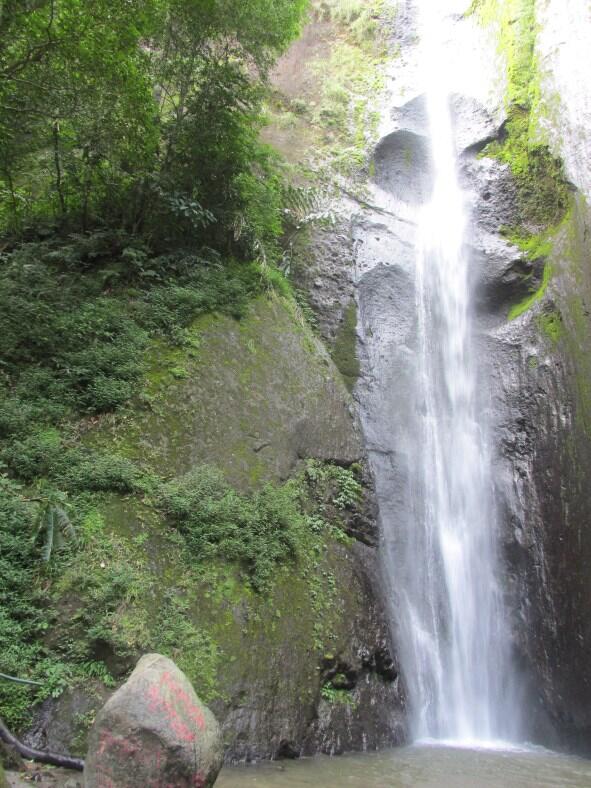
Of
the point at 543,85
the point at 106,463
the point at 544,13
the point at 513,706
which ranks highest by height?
the point at 544,13

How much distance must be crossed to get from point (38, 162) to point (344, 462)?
7.06m

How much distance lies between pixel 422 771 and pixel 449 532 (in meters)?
4.36

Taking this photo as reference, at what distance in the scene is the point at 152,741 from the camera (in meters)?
3.43

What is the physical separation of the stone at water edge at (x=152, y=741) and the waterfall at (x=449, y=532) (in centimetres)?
495

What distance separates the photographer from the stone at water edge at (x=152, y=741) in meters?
3.40

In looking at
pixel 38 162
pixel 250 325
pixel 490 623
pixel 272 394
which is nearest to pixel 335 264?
pixel 250 325

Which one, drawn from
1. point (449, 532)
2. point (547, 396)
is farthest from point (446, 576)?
point (547, 396)

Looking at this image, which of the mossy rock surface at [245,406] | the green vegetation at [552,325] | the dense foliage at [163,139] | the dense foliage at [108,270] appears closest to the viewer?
the dense foliage at [108,270]

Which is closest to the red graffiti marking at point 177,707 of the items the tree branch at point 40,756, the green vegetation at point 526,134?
the tree branch at point 40,756

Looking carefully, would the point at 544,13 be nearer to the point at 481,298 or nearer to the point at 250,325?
the point at 481,298

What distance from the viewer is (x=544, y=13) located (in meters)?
13.7

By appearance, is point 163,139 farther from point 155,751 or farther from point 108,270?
point 155,751

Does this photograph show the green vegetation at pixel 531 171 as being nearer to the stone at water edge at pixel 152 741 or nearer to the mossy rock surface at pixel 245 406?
the mossy rock surface at pixel 245 406

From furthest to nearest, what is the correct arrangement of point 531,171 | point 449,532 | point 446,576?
1. point 531,171
2. point 449,532
3. point 446,576
